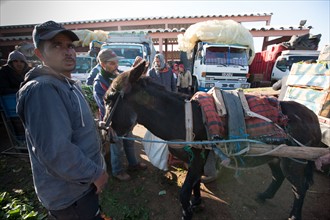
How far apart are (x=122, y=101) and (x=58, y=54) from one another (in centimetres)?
81

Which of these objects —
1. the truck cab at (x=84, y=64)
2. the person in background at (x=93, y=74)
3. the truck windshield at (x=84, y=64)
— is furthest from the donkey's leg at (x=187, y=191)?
the truck windshield at (x=84, y=64)

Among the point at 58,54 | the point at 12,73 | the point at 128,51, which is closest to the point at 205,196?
the point at 58,54

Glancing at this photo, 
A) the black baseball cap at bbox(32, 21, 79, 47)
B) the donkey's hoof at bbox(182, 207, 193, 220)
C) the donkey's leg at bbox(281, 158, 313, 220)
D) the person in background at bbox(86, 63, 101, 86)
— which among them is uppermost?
the black baseball cap at bbox(32, 21, 79, 47)

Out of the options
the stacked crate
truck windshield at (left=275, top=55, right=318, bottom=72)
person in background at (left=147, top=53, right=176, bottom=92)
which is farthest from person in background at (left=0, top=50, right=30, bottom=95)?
truck windshield at (left=275, top=55, right=318, bottom=72)

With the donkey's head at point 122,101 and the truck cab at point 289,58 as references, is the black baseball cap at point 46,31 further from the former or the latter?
the truck cab at point 289,58

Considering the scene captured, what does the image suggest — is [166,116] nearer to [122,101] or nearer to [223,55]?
[122,101]

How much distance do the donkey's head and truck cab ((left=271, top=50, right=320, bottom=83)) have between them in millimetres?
13084

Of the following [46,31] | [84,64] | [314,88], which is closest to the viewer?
[46,31]

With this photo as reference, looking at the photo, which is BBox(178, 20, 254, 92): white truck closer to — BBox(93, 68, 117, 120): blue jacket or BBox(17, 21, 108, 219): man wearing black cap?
BBox(93, 68, 117, 120): blue jacket

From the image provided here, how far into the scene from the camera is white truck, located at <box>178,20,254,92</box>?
880 cm

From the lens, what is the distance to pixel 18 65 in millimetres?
4199

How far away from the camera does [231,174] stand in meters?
3.55

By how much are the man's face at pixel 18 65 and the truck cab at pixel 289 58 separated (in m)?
14.1

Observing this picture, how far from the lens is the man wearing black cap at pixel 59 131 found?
103 centimetres
